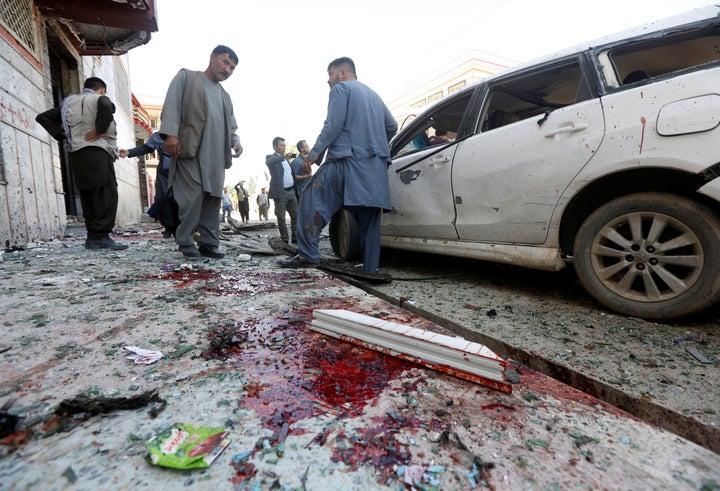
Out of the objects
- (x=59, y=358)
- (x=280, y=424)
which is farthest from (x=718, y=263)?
(x=59, y=358)

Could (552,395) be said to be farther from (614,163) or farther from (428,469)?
(614,163)

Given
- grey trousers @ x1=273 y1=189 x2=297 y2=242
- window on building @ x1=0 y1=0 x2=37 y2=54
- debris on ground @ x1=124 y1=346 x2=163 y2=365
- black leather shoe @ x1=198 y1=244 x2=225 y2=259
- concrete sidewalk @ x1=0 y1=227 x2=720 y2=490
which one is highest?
window on building @ x1=0 y1=0 x2=37 y2=54

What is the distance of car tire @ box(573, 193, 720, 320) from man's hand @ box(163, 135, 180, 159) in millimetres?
3401

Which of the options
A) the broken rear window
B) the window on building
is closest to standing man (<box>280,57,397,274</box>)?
the broken rear window

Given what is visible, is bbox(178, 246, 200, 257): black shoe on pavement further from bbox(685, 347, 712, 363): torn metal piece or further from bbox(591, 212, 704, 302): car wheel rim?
bbox(685, 347, 712, 363): torn metal piece

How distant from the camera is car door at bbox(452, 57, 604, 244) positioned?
A: 2.19 metres

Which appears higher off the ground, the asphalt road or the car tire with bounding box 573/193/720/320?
the car tire with bounding box 573/193/720/320

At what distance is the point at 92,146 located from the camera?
13.3 feet

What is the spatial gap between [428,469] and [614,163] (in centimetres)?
200

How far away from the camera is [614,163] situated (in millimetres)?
2002

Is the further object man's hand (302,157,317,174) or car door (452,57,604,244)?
man's hand (302,157,317,174)

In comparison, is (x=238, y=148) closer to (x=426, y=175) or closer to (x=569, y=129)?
(x=426, y=175)

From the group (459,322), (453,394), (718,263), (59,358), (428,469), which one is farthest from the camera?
(459,322)

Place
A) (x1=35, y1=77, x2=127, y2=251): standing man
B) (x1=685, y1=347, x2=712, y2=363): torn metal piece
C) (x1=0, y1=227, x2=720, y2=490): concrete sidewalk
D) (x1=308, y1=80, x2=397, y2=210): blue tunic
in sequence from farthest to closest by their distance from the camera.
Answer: (x1=35, y1=77, x2=127, y2=251): standing man, (x1=308, y1=80, x2=397, y2=210): blue tunic, (x1=685, y1=347, x2=712, y2=363): torn metal piece, (x1=0, y1=227, x2=720, y2=490): concrete sidewalk
